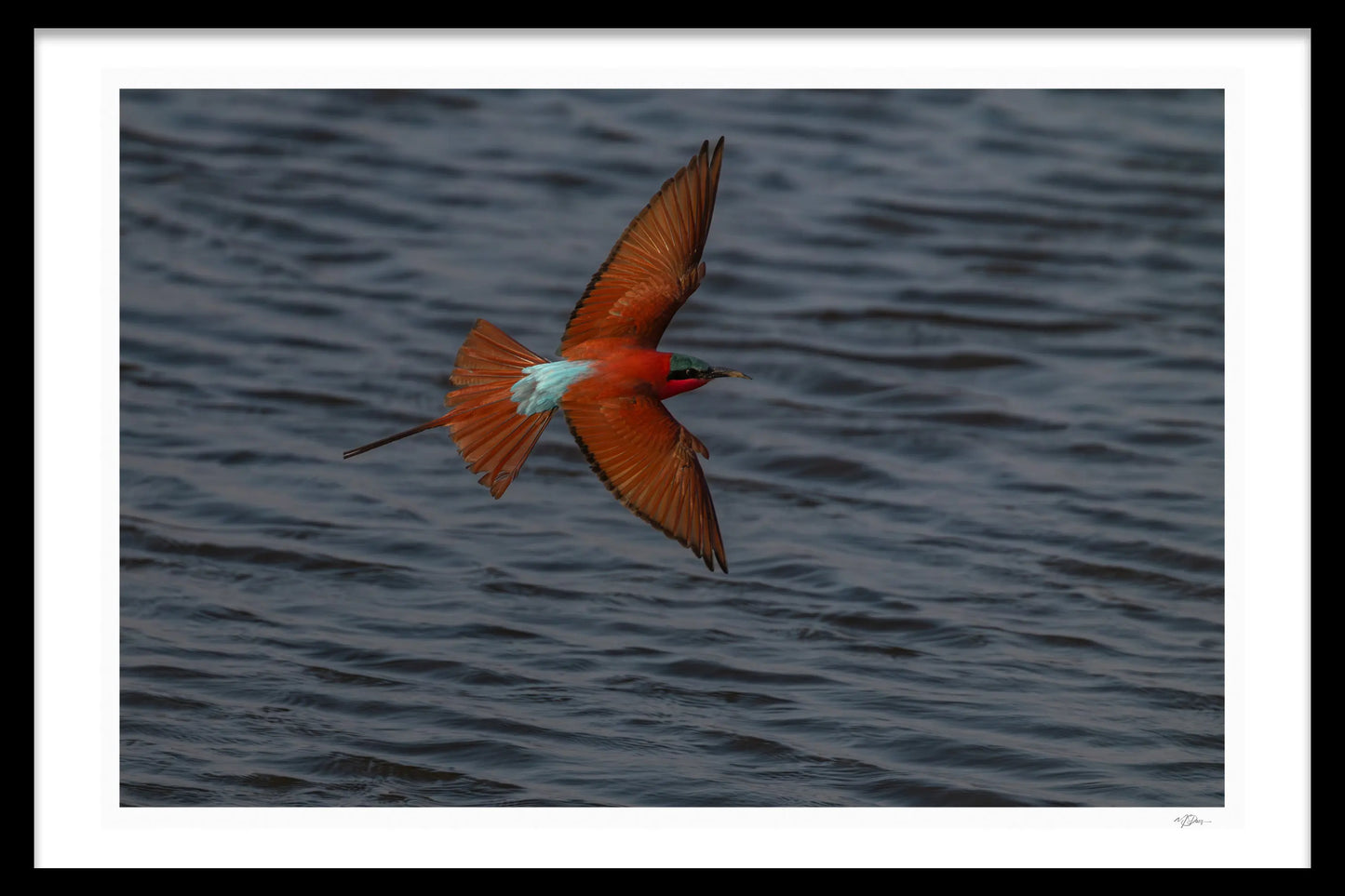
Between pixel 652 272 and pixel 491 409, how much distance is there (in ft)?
2.00

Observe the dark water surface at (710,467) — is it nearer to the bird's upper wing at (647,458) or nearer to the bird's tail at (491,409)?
the bird's upper wing at (647,458)

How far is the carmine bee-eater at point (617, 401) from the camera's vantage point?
5.01 meters

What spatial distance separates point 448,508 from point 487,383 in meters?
2.37

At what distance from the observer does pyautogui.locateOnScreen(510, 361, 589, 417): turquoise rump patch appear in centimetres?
503

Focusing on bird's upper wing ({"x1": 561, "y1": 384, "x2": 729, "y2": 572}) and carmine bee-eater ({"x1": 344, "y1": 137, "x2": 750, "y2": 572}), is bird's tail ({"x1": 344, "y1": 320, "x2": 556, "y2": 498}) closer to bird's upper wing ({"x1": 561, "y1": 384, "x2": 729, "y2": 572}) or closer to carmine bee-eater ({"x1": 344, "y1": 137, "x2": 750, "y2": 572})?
carmine bee-eater ({"x1": 344, "y1": 137, "x2": 750, "y2": 572})

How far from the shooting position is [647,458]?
5055 millimetres

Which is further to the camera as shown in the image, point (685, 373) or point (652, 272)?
point (652, 272)

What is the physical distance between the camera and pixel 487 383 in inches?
199

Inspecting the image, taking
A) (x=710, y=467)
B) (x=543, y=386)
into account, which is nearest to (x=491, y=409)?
(x=543, y=386)

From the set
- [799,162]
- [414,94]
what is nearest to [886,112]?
[799,162]

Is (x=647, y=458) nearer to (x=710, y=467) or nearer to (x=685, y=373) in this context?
(x=685, y=373)
